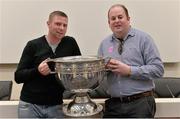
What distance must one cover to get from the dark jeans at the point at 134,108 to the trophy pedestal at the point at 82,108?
0.47 ft

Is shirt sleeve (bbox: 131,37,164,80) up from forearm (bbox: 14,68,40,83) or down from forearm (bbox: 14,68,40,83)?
up

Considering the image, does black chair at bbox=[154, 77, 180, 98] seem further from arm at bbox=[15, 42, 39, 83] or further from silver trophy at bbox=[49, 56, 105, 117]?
arm at bbox=[15, 42, 39, 83]

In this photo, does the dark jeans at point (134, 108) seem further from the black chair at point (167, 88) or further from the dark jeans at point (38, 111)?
the black chair at point (167, 88)

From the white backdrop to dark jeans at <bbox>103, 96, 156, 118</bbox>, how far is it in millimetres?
1433

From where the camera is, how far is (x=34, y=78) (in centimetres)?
164

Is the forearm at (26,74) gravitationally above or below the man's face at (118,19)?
below

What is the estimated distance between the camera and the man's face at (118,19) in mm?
1512

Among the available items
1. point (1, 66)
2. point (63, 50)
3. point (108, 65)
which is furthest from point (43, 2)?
point (108, 65)

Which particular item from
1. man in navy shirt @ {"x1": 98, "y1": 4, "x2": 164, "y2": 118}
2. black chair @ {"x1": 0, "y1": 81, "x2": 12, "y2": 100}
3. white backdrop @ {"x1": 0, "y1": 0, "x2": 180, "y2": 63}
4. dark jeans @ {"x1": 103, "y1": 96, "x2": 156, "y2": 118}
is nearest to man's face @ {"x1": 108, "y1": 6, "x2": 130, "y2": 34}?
man in navy shirt @ {"x1": 98, "y1": 4, "x2": 164, "y2": 118}

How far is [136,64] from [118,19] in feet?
0.92

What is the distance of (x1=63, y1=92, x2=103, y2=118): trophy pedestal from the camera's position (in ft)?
4.55

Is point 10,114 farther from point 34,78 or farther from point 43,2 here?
point 43,2

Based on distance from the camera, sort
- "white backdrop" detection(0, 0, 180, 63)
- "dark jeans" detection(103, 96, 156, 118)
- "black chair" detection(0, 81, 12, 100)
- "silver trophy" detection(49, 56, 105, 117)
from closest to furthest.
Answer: "silver trophy" detection(49, 56, 105, 117)
"dark jeans" detection(103, 96, 156, 118)
"black chair" detection(0, 81, 12, 100)
"white backdrop" detection(0, 0, 180, 63)

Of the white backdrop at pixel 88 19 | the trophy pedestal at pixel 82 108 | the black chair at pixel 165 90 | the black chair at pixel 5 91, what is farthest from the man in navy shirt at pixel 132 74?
the white backdrop at pixel 88 19
